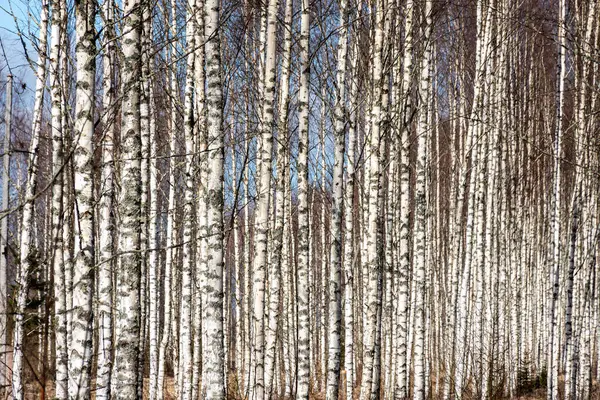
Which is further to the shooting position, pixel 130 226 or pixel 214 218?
pixel 214 218

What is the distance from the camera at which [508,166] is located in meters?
15.3

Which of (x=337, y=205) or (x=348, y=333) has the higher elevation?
(x=337, y=205)

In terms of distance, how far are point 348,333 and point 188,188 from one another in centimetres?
298

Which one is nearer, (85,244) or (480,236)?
(85,244)

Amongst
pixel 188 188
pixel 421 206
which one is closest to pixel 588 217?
pixel 421 206

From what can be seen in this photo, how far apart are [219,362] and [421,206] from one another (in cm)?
420

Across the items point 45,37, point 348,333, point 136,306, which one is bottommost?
point 348,333

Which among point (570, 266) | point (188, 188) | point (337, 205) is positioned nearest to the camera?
point (337, 205)

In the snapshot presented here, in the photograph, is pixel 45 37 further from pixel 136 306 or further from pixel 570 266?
pixel 570 266

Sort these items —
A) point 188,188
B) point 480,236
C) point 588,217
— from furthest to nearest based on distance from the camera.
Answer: point 588,217
point 480,236
point 188,188

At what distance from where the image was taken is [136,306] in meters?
4.45

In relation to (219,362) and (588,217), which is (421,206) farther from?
(588,217)

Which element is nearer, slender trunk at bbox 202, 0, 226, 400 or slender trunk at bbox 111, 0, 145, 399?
slender trunk at bbox 111, 0, 145, 399

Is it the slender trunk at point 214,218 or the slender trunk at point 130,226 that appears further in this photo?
the slender trunk at point 214,218
